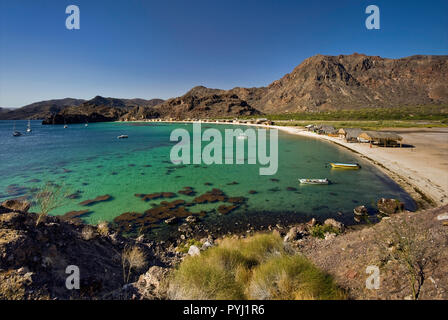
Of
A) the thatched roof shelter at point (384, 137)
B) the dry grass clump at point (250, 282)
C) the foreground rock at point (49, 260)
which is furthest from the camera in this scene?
the thatched roof shelter at point (384, 137)

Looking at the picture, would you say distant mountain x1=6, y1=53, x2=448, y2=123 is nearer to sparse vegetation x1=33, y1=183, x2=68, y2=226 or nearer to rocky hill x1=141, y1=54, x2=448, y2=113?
rocky hill x1=141, y1=54, x2=448, y2=113

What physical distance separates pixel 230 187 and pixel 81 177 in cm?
1522

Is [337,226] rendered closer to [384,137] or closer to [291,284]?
[291,284]

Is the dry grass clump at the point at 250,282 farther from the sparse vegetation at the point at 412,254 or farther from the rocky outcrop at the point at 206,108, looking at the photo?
the rocky outcrop at the point at 206,108

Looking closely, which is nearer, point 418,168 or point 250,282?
point 250,282

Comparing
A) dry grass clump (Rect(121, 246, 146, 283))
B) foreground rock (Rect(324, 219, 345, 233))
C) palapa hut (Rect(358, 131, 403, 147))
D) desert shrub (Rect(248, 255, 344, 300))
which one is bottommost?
foreground rock (Rect(324, 219, 345, 233))

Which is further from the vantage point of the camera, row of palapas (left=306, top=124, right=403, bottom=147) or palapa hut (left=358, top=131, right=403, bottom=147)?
row of palapas (left=306, top=124, right=403, bottom=147)

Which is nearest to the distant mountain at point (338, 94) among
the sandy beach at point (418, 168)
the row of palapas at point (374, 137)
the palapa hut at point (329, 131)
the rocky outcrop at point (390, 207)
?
the palapa hut at point (329, 131)

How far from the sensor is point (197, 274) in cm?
415

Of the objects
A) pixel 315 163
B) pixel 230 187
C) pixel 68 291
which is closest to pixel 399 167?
pixel 315 163

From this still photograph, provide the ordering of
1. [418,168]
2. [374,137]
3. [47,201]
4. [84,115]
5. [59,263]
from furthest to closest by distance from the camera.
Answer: [84,115], [374,137], [418,168], [47,201], [59,263]

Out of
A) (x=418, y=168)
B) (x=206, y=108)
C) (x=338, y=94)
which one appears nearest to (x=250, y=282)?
(x=418, y=168)

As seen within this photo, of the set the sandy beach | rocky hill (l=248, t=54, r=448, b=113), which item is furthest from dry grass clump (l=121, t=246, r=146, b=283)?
rocky hill (l=248, t=54, r=448, b=113)
